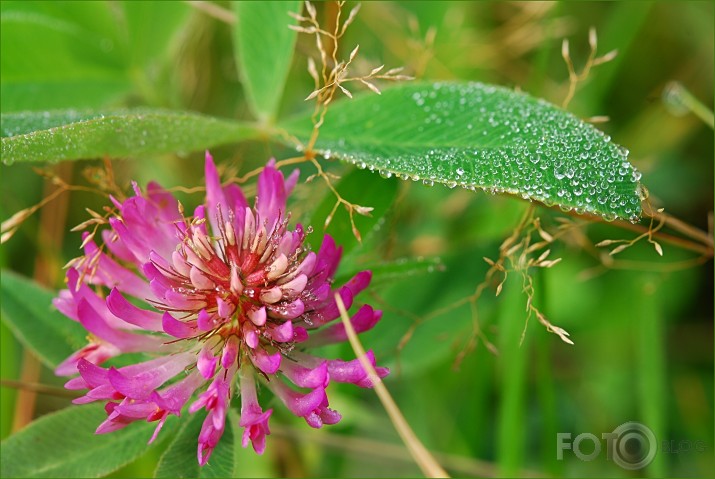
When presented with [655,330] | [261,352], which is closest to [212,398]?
[261,352]

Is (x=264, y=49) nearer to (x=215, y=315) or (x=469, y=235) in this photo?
(x=215, y=315)

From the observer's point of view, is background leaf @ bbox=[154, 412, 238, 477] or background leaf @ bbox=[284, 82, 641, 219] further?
background leaf @ bbox=[154, 412, 238, 477]

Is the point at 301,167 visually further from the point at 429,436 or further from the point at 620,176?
the point at 620,176

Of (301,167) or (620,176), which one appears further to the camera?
(301,167)

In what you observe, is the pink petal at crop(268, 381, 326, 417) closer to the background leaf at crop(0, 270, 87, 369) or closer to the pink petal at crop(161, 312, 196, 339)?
the pink petal at crop(161, 312, 196, 339)

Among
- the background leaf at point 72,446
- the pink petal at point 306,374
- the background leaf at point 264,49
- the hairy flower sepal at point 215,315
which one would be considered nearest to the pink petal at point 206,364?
the hairy flower sepal at point 215,315

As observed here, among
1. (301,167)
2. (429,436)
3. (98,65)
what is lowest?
(429,436)

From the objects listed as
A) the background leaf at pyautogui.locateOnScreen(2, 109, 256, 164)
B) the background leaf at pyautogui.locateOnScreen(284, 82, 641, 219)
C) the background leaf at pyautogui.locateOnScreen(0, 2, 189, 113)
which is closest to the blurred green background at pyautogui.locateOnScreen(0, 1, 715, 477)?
the background leaf at pyautogui.locateOnScreen(0, 2, 189, 113)
